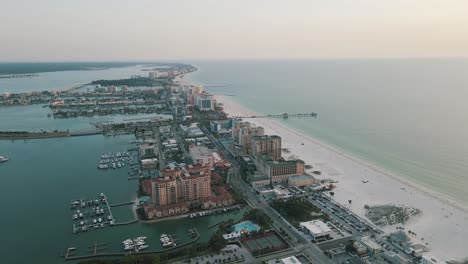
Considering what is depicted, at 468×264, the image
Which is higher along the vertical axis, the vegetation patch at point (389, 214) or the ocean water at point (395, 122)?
the ocean water at point (395, 122)

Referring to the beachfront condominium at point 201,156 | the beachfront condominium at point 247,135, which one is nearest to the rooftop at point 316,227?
the beachfront condominium at point 201,156

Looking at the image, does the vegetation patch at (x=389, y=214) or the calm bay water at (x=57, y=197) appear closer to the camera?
the calm bay water at (x=57, y=197)

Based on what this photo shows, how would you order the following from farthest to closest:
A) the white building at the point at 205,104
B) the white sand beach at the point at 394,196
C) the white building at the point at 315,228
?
1. the white building at the point at 205,104
2. the white building at the point at 315,228
3. the white sand beach at the point at 394,196

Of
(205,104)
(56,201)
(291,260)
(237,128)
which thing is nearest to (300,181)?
(291,260)

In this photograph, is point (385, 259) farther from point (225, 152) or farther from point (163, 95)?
point (163, 95)

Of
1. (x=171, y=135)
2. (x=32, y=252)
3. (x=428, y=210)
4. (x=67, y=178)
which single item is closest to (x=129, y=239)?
(x=32, y=252)

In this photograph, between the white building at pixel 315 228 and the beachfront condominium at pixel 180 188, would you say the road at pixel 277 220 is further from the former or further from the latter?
the beachfront condominium at pixel 180 188

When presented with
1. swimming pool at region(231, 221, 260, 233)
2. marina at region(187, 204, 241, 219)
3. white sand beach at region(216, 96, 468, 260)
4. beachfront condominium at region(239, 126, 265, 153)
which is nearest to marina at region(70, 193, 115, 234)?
marina at region(187, 204, 241, 219)
